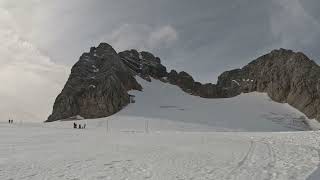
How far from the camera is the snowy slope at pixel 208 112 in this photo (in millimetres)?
86688

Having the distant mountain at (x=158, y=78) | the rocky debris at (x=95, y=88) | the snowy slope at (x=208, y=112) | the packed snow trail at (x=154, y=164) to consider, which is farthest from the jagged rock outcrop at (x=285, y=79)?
the packed snow trail at (x=154, y=164)

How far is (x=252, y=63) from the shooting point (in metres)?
139

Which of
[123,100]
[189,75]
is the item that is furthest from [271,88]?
[123,100]

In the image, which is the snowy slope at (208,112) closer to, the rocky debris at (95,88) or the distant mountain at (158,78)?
the distant mountain at (158,78)

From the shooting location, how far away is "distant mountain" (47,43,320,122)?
4171 inches

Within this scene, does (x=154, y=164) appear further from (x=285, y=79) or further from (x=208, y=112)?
(x=285, y=79)

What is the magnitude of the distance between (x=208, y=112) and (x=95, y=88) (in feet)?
101

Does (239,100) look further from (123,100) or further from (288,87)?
(123,100)

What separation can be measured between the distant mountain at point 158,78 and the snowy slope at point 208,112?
3.84m

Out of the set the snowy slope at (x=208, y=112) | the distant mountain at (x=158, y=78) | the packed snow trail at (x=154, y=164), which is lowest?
the packed snow trail at (x=154, y=164)

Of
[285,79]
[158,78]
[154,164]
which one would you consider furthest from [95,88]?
[154,164]

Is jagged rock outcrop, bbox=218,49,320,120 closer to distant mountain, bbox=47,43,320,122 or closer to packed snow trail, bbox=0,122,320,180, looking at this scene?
distant mountain, bbox=47,43,320,122

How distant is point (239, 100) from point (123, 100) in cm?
3459

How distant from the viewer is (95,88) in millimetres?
108375
